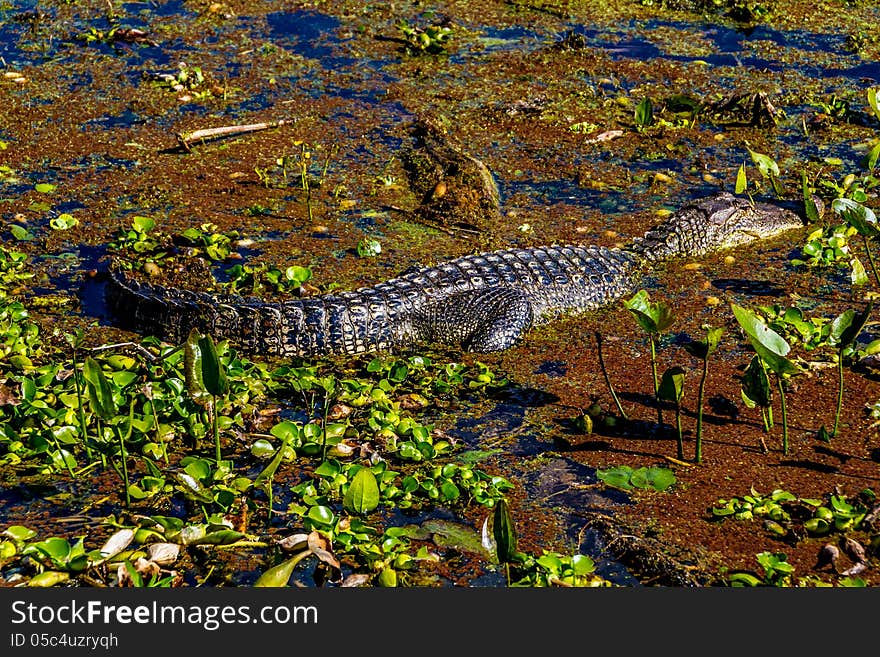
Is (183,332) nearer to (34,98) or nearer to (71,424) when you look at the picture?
(71,424)

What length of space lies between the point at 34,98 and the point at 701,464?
7.19m

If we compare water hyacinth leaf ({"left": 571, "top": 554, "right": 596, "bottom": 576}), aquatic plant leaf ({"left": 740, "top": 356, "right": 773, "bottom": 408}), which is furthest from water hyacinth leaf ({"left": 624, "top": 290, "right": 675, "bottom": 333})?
water hyacinth leaf ({"left": 571, "top": 554, "right": 596, "bottom": 576})

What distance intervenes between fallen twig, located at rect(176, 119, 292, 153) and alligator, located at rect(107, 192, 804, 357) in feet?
8.62

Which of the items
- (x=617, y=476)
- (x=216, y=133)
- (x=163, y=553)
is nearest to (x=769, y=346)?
(x=617, y=476)

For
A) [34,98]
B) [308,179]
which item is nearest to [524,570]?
[308,179]

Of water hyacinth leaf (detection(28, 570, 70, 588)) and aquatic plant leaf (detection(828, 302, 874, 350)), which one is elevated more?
aquatic plant leaf (detection(828, 302, 874, 350))

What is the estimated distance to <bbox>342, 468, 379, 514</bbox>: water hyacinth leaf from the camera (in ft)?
12.3

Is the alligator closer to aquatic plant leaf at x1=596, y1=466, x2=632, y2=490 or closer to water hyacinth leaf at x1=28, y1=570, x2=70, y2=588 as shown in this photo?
aquatic plant leaf at x1=596, y1=466, x2=632, y2=490

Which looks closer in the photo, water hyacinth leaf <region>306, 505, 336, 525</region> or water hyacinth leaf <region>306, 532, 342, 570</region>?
water hyacinth leaf <region>306, 532, 342, 570</region>

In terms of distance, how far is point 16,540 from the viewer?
3.55 meters

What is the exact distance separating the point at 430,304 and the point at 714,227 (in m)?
2.39

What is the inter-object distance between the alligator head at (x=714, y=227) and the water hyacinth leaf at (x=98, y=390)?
4.01m

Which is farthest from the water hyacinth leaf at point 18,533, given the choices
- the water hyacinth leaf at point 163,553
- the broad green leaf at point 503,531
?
the broad green leaf at point 503,531

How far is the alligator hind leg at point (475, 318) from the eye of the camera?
18.7ft
